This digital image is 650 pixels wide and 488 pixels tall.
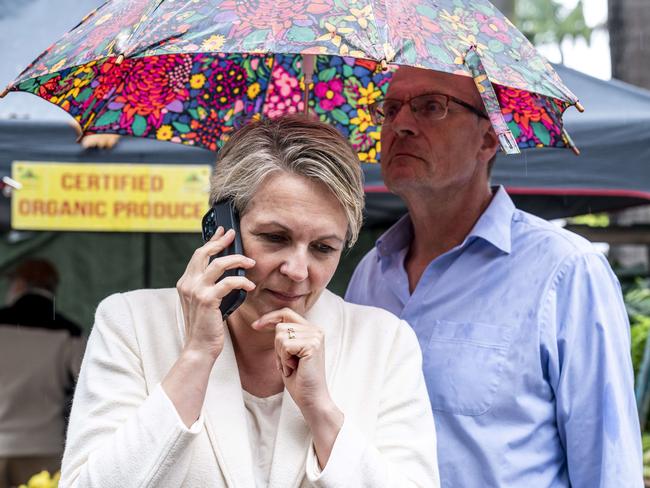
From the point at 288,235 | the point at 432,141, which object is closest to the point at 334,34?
the point at 288,235

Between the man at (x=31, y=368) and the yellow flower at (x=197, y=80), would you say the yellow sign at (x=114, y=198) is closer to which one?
the man at (x=31, y=368)

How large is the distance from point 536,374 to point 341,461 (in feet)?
2.41

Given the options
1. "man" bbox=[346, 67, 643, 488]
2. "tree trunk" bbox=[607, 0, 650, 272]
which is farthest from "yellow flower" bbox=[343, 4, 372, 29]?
"tree trunk" bbox=[607, 0, 650, 272]

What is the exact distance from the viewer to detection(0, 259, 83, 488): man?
6250 mm

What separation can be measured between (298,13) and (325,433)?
915 millimetres

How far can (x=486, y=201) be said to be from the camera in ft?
9.49

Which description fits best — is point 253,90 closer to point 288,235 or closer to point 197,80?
point 197,80

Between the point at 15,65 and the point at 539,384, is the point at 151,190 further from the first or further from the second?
the point at 539,384

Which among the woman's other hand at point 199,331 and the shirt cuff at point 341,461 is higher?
the woman's other hand at point 199,331

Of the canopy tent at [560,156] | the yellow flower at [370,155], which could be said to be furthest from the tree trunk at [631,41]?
the yellow flower at [370,155]

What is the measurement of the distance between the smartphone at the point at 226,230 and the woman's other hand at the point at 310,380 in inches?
4.6

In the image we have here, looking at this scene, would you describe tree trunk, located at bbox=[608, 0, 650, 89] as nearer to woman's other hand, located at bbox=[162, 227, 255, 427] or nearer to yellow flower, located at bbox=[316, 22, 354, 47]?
yellow flower, located at bbox=[316, 22, 354, 47]

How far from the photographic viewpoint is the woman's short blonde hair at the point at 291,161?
7.07 ft

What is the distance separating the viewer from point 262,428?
2199 mm
